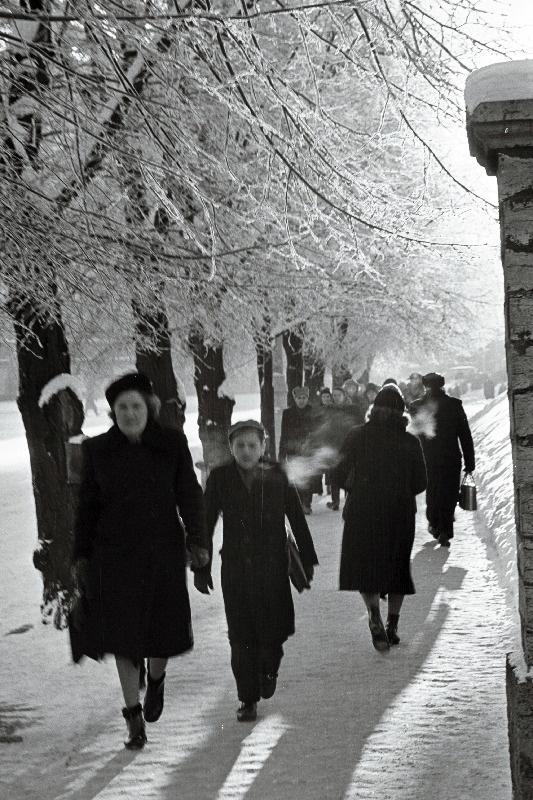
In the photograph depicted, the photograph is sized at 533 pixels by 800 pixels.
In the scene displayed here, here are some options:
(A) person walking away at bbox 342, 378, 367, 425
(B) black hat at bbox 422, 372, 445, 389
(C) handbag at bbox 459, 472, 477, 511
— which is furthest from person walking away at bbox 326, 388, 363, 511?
(C) handbag at bbox 459, 472, 477, 511

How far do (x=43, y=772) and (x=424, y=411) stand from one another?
7595 millimetres

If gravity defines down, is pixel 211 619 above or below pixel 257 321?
below

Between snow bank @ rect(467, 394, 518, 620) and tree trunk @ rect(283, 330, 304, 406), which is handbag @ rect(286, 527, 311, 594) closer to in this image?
snow bank @ rect(467, 394, 518, 620)

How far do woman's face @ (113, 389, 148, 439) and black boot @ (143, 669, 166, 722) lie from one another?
1.26 metres

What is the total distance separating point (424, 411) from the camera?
11.7m

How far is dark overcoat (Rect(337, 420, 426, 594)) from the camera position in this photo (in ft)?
23.4

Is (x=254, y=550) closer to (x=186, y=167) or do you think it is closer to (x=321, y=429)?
(x=186, y=167)

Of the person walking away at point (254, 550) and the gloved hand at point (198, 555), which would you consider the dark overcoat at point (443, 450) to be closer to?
the person walking away at point (254, 550)

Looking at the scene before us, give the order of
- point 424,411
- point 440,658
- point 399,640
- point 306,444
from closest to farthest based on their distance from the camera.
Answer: point 440,658, point 399,640, point 424,411, point 306,444

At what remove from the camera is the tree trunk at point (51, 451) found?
7.98 m

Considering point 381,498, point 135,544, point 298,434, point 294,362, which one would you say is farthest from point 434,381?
point 294,362

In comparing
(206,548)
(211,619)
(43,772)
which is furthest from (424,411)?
(43,772)

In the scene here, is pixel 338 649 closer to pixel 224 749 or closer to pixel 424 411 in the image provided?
pixel 224 749

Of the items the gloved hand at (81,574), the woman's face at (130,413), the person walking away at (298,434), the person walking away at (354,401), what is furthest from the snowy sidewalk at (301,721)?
the person walking away at (354,401)
